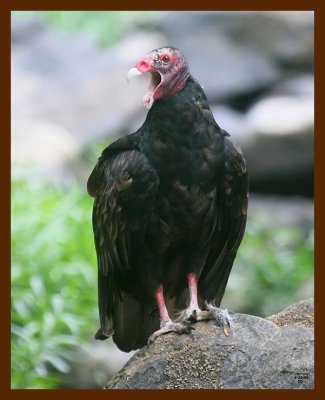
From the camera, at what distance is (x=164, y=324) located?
5.30 metres

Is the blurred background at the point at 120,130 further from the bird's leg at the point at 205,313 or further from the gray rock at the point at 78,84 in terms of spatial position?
the bird's leg at the point at 205,313

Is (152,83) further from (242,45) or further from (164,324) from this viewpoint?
(242,45)

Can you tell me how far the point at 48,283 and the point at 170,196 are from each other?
11.0 ft

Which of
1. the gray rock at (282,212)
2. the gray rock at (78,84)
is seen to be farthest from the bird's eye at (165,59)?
the gray rock at (78,84)

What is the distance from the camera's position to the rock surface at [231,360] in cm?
483

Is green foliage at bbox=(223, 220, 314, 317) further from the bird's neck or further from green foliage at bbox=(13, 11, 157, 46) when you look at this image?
the bird's neck

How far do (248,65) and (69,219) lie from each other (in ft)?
16.3

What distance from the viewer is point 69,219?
9211mm

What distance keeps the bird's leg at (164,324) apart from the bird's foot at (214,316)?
0.06 meters

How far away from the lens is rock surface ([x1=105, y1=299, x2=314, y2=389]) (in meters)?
4.83

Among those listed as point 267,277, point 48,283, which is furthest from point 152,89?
→ point 267,277

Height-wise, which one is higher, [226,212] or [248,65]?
[248,65]

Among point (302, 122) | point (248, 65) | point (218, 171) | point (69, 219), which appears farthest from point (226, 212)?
point (248, 65)

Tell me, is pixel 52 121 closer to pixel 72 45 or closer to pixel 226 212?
pixel 72 45
